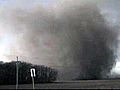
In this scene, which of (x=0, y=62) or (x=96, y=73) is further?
(x=96, y=73)

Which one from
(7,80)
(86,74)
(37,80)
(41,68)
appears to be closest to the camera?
(7,80)

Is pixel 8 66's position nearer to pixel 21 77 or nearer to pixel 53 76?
pixel 21 77

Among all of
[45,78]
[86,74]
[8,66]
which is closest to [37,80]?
[45,78]

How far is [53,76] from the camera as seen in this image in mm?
94062

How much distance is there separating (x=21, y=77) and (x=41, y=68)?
48.2 feet

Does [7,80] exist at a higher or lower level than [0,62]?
lower

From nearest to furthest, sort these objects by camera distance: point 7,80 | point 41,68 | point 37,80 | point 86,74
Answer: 1. point 7,80
2. point 37,80
3. point 41,68
4. point 86,74

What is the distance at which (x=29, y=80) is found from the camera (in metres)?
83.1

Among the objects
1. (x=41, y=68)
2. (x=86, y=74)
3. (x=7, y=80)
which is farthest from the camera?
(x=86, y=74)

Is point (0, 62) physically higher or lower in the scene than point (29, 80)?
higher

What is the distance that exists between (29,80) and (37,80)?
575 cm

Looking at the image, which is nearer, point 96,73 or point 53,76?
point 53,76

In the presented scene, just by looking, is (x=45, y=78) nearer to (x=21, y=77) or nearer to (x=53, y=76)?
(x=53, y=76)

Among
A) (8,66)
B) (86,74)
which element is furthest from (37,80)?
(86,74)
